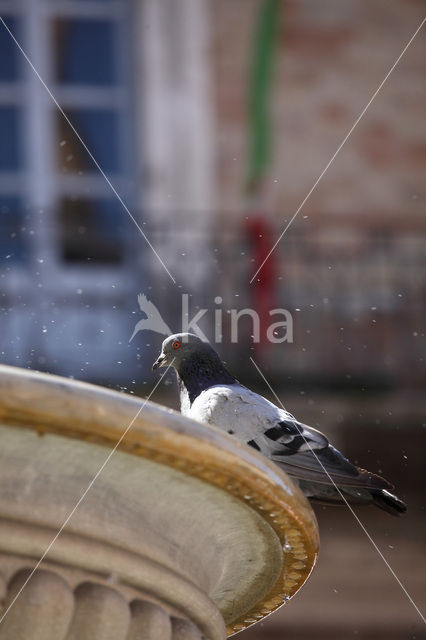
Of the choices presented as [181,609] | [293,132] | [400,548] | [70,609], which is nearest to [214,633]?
[181,609]

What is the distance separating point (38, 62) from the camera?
24.1ft

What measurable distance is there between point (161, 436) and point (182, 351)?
1030 millimetres

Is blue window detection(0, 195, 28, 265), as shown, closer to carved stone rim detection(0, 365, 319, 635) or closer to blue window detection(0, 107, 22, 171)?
blue window detection(0, 107, 22, 171)

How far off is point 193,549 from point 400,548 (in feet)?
17.8

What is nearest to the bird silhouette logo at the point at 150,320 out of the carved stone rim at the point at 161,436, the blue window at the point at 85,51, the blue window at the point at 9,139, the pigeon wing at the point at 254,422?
the blue window at the point at 9,139

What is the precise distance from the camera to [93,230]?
6770 mm

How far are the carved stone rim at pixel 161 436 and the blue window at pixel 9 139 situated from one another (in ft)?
19.4

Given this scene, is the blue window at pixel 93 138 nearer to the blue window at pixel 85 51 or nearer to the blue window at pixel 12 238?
the blue window at pixel 85 51

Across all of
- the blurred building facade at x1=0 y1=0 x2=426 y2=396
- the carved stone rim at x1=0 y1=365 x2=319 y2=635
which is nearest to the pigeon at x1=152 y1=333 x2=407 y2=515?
the carved stone rim at x1=0 y1=365 x2=319 y2=635

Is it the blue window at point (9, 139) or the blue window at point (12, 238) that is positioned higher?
the blue window at point (9, 139)

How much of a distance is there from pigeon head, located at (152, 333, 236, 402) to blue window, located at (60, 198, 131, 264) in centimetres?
416

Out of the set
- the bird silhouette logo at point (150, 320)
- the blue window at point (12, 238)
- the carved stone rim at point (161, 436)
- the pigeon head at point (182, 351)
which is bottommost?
the bird silhouette logo at point (150, 320)

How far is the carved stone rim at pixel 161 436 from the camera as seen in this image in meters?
1.34

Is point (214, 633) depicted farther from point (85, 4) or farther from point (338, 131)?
point (85, 4)
